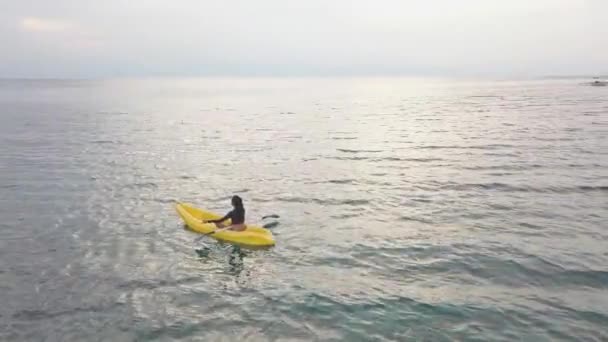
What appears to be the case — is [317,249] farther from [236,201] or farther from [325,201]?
[325,201]

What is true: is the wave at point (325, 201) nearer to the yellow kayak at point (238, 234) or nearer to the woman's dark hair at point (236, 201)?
the yellow kayak at point (238, 234)

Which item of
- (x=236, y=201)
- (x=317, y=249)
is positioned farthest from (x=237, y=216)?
(x=317, y=249)

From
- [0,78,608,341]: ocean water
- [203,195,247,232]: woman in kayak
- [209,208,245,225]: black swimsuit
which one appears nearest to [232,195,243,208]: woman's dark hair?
[203,195,247,232]: woman in kayak

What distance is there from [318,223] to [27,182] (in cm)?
1855

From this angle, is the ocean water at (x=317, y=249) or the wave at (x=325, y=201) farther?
the wave at (x=325, y=201)

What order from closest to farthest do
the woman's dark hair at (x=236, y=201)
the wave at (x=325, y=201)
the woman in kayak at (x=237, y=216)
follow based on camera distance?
the woman's dark hair at (x=236, y=201) < the woman in kayak at (x=237, y=216) < the wave at (x=325, y=201)

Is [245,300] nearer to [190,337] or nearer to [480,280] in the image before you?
[190,337]

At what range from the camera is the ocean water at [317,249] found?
12586 millimetres

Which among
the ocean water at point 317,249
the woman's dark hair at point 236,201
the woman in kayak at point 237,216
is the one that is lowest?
the ocean water at point 317,249

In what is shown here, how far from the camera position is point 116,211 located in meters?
22.9

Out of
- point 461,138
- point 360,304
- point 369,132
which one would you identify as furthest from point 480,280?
point 369,132

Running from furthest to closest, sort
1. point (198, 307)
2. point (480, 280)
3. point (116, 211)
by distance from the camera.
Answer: point (116, 211) → point (480, 280) → point (198, 307)

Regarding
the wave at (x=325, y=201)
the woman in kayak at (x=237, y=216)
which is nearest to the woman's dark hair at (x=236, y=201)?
the woman in kayak at (x=237, y=216)

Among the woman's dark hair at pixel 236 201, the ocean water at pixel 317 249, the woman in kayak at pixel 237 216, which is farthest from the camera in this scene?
the woman in kayak at pixel 237 216
